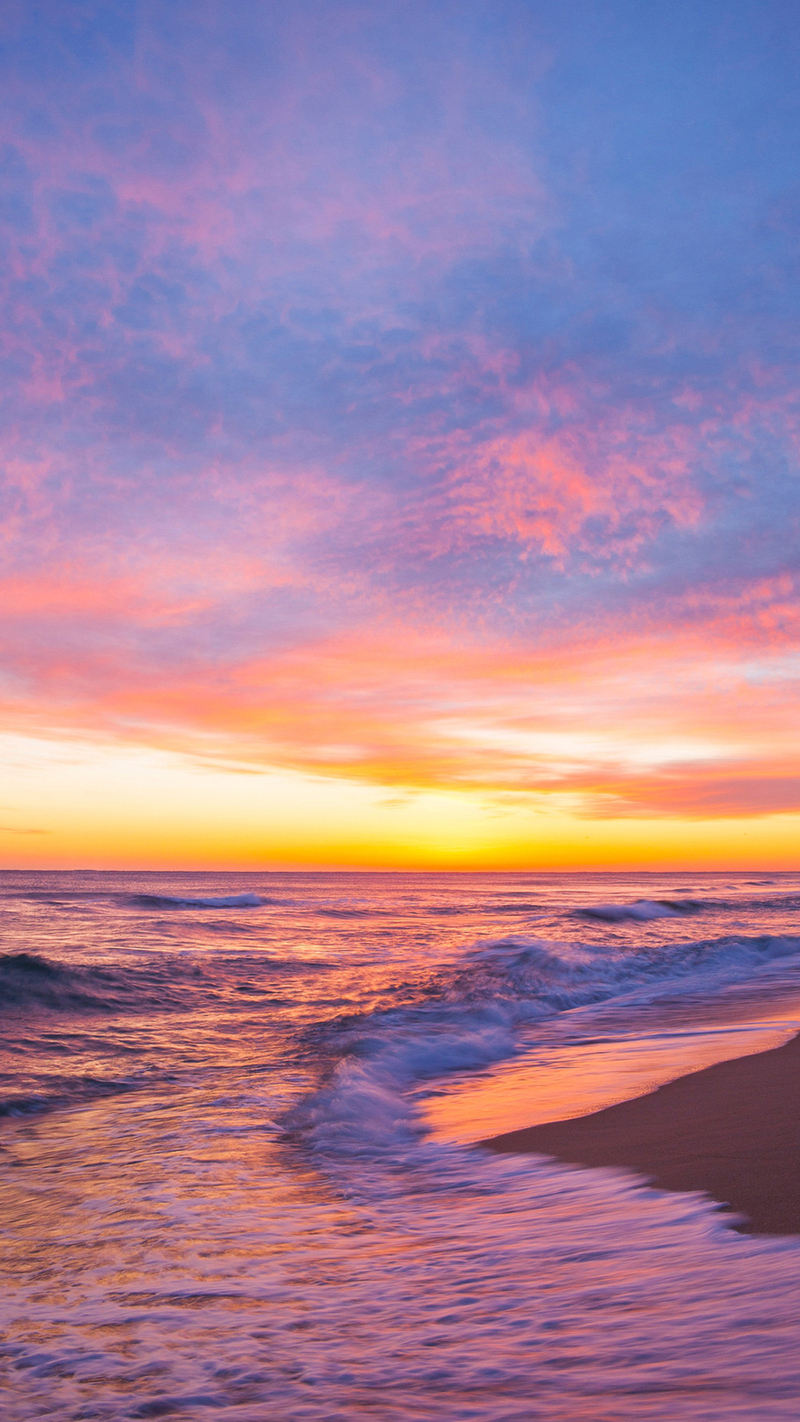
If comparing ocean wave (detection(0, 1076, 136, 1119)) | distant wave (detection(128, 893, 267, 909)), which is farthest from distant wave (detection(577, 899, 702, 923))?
ocean wave (detection(0, 1076, 136, 1119))

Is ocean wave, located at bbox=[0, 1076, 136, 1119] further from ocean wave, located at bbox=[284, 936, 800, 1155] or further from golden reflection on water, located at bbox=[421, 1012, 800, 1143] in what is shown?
golden reflection on water, located at bbox=[421, 1012, 800, 1143]

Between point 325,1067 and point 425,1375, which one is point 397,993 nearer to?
point 325,1067

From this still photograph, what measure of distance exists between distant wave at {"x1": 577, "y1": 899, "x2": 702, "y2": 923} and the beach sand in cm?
2170

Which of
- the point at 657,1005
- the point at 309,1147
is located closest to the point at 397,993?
the point at 657,1005

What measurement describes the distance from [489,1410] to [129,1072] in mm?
7222

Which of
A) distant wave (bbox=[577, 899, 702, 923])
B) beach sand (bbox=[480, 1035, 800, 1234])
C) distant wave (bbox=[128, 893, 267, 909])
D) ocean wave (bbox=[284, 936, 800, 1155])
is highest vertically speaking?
beach sand (bbox=[480, 1035, 800, 1234])

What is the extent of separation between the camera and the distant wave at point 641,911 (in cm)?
2931

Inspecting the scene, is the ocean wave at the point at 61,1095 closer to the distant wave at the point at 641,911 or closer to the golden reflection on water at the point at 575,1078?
the golden reflection on water at the point at 575,1078

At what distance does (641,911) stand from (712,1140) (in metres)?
27.7

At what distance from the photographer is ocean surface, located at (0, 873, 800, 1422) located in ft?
9.42

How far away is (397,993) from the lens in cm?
1369

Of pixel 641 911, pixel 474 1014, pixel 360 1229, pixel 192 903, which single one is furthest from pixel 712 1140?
pixel 192 903

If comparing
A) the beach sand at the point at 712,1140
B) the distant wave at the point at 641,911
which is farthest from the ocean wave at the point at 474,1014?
the distant wave at the point at 641,911

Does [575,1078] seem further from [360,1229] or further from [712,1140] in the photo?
[360,1229]
